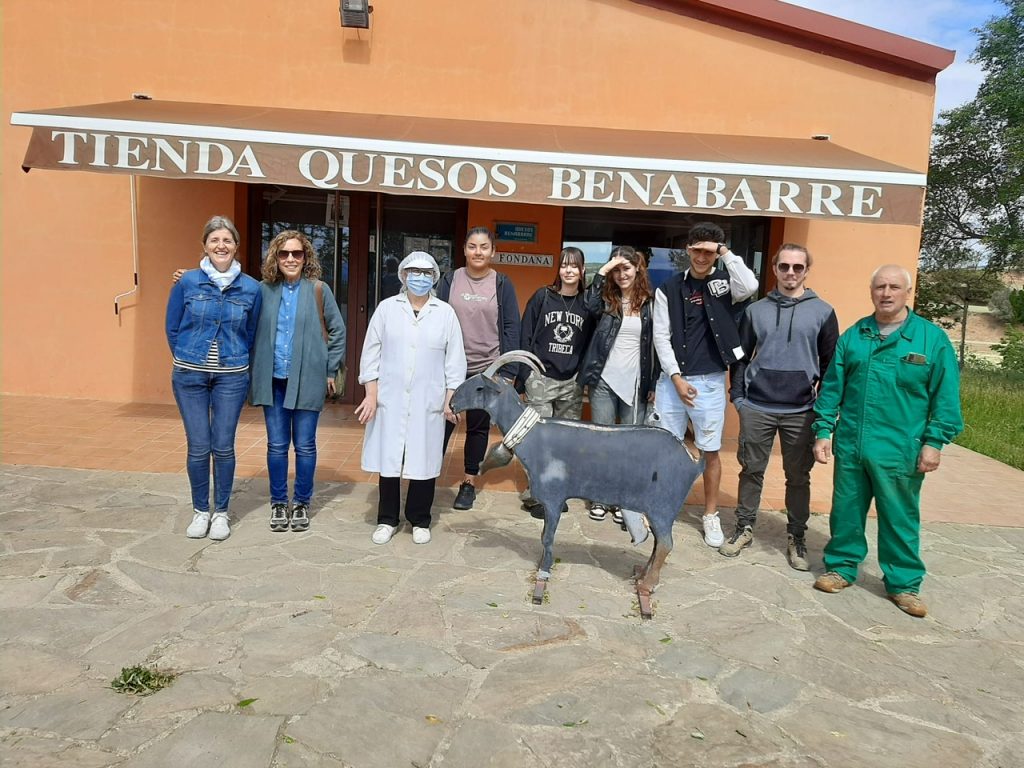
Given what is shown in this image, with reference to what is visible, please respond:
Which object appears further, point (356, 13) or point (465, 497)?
point (356, 13)

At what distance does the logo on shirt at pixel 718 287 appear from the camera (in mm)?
4293

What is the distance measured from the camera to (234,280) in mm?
4027

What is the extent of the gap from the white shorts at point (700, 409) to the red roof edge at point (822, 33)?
4826mm

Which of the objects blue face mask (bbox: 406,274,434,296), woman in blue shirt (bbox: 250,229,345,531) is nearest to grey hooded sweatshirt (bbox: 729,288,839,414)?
blue face mask (bbox: 406,274,434,296)

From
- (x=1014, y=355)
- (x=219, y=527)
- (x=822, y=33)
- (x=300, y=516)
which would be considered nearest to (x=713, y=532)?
(x=300, y=516)

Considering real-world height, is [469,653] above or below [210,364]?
below

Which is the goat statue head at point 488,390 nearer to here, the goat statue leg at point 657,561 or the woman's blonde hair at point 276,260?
the goat statue leg at point 657,561

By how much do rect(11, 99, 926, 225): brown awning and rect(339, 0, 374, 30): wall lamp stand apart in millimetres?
2333

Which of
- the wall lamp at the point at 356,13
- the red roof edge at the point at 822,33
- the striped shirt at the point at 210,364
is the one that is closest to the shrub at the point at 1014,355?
the red roof edge at the point at 822,33

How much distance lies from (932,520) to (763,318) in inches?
99.0

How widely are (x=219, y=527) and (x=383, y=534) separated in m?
0.98

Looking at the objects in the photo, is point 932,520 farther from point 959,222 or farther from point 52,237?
point 959,222

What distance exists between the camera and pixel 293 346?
165 inches

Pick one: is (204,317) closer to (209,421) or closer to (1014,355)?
(209,421)
